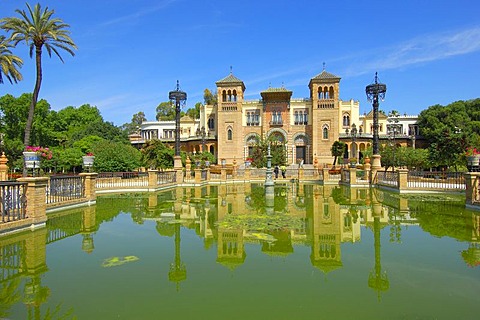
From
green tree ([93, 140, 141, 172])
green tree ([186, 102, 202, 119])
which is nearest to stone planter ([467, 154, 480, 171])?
green tree ([93, 140, 141, 172])

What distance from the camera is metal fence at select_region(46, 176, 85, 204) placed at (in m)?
12.0

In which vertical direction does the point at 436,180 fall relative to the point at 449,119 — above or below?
below

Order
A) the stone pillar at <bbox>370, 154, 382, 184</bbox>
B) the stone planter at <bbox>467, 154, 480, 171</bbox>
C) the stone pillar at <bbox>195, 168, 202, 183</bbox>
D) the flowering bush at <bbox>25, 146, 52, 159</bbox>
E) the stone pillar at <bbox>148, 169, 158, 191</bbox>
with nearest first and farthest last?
the stone planter at <bbox>467, 154, 480, 171</bbox> < the flowering bush at <bbox>25, 146, 52, 159</bbox> < the stone pillar at <bbox>148, 169, 158, 191</bbox> < the stone pillar at <bbox>370, 154, 382, 184</bbox> < the stone pillar at <bbox>195, 168, 202, 183</bbox>

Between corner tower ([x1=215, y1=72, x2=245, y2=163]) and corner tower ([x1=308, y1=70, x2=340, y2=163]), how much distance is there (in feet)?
36.2

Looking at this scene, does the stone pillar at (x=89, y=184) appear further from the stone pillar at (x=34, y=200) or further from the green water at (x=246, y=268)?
the stone pillar at (x=34, y=200)

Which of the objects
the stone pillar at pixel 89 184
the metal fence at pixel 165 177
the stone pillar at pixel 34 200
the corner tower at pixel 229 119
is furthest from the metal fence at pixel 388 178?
the corner tower at pixel 229 119

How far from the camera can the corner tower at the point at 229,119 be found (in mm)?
51312

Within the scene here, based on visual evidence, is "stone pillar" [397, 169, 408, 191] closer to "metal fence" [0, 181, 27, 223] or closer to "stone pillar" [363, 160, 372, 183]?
"stone pillar" [363, 160, 372, 183]

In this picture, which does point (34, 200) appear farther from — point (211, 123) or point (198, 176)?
point (211, 123)

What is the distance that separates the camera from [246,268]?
5508mm

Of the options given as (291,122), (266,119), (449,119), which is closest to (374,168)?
(291,122)

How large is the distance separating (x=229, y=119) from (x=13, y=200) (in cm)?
4411

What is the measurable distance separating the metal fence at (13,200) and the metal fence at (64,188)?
9.99 feet

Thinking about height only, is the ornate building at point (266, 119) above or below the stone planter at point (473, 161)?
above
